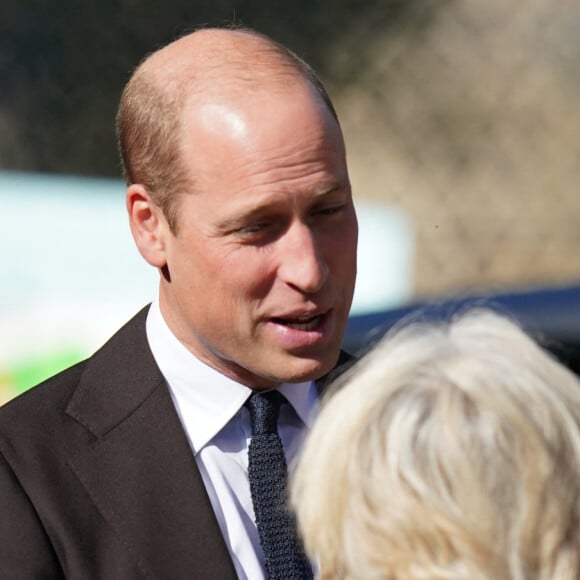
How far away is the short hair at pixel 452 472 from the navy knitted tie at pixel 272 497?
437 millimetres

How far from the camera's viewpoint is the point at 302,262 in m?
1.89

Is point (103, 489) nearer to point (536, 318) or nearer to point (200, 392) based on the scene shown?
point (200, 392)

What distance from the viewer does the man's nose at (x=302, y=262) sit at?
1.88m

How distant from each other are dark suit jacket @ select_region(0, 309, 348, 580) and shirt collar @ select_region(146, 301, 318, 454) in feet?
0.10

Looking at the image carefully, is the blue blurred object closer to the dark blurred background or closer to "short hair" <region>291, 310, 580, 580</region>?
"short hair" <region>291, 310, 580, 580</region>

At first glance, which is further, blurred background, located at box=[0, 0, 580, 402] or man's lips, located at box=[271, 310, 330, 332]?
blurred background, located at box=[0, 0, 580, 402]

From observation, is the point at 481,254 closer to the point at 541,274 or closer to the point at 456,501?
the point at 541,274

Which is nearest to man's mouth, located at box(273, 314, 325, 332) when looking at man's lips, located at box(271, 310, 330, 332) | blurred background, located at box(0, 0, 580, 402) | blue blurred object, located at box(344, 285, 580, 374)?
man's lips, located at box(271, 310, 330, 332)

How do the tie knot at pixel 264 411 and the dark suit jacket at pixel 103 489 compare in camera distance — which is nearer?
the dark suit jacket at pixel 103 489

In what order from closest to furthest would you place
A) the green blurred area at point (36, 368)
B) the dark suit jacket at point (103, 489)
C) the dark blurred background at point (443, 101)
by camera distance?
the dark suit jacket at point (103, 489), the green blurred area at point (36, 368), the dark blurred background at point (443, 101)

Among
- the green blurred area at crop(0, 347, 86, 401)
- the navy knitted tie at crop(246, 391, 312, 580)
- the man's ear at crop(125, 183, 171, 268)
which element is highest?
the man's ear at crop(125, 183, 171, 268)

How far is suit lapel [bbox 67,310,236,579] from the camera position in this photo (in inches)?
74.1

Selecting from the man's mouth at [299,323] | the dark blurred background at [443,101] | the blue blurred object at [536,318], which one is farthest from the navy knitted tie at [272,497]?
the dark blurred background at [443,101]

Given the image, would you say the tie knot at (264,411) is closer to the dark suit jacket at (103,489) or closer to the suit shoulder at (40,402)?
the dark suit jacket at (103,489)
